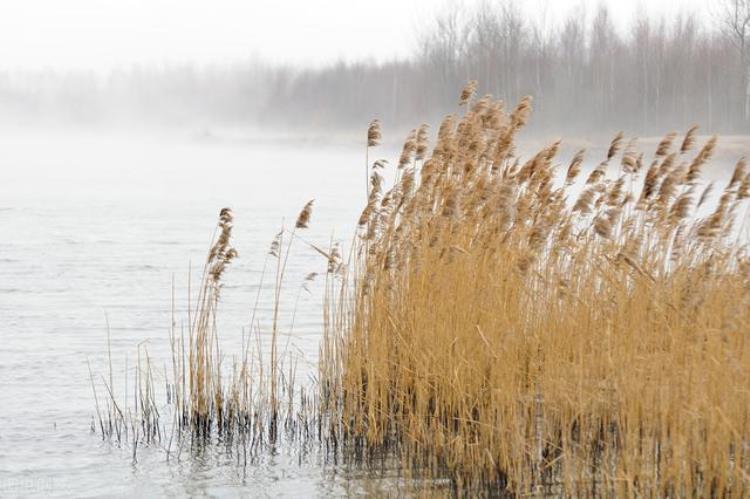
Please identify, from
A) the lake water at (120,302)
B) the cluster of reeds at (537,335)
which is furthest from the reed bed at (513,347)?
the lake water at (120,302)

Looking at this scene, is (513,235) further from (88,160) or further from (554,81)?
(554,81)

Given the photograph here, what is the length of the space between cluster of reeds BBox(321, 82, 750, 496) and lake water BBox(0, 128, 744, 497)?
22.6 inches

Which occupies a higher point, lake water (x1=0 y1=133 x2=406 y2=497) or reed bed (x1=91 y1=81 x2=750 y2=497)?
reed bed (x1=91 y1=81 x2=750 y2=497)

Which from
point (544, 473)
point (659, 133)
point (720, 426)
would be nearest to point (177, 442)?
point (544, 473)

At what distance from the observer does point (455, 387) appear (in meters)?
5.96

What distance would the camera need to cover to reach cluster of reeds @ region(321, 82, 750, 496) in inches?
204

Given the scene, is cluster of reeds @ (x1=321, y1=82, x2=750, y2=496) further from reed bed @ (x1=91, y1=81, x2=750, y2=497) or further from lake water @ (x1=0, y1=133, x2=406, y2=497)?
lake water @ (x1=0, y1=133, x2=406, y2=497)

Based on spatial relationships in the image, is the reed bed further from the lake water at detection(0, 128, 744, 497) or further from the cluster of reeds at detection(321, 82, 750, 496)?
the lake water at detection(0, 128, 744, 497)

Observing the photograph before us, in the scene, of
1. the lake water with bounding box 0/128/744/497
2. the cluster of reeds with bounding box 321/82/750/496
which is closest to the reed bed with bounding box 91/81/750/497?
the cluster of reeds with bounding box 321/82/750/496

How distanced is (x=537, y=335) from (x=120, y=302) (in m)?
7.75

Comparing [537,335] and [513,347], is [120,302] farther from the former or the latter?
[513,347]

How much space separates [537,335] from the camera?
251 inches

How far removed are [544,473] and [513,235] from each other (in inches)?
67.1

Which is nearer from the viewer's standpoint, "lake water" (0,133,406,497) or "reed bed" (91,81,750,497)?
"reed bed" (91,81,750,497)
